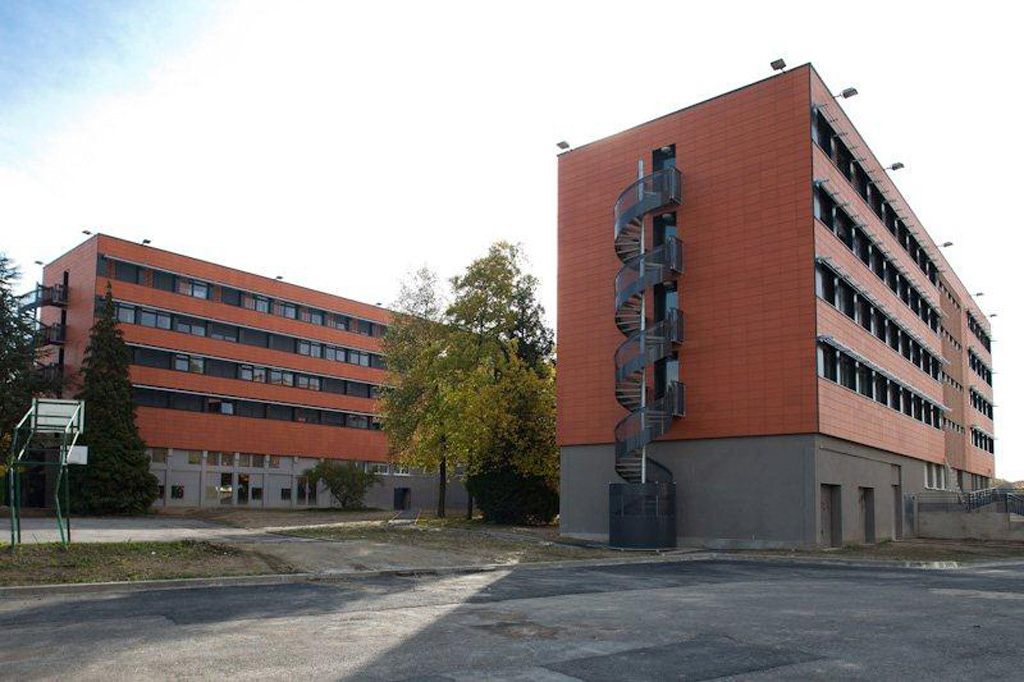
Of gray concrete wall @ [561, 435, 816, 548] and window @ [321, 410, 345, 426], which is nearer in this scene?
gray concrete wall @ [561, 435, 816, 548]

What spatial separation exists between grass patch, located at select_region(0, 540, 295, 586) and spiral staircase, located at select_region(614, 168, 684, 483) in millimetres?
15919

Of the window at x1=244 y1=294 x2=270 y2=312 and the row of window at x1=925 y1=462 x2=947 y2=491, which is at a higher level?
the window at x1=244 y1=294 x2=270 y2=312

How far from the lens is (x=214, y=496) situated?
2491 inches

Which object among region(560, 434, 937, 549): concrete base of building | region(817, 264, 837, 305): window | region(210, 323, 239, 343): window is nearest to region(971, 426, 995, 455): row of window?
region(560, 434, 937, 549): concrete base of building

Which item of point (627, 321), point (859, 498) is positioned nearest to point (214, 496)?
point (627, 321)

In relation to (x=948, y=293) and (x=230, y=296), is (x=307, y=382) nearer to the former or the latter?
(x=230, y=296)

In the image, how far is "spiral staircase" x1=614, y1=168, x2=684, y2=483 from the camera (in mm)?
31984

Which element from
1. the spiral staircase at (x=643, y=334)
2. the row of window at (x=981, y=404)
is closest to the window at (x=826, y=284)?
the spiral staircase at (x=643, y=334)

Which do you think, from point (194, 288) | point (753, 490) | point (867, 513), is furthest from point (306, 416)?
point (753, 490)

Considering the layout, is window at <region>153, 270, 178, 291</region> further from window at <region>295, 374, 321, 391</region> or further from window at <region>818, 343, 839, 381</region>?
window at <region>818, 343, 839, 381</region>

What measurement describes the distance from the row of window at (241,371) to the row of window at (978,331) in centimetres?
Answer: 4845

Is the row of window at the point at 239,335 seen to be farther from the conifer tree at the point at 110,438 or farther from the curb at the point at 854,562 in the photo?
A: the curb at the point at 854,562

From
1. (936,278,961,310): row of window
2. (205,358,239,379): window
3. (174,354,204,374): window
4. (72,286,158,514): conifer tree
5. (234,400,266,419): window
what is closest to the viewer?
(72,286,158,514): conifer tree

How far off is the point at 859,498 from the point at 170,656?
31260 mm
